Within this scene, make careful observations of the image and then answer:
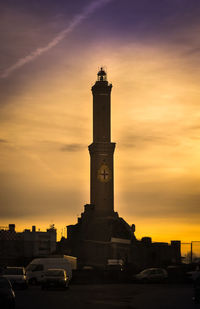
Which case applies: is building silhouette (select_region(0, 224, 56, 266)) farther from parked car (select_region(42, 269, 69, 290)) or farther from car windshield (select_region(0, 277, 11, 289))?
car windshield (select_region(0, 277, 11, 289))

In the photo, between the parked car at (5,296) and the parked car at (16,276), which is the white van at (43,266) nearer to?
the parked car at (16,276)

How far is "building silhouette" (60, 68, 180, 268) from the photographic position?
115875 millimetres

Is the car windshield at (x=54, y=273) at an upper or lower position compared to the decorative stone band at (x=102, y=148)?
lower

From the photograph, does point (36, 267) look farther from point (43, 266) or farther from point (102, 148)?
point (102, 148)

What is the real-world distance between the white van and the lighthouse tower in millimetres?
62180

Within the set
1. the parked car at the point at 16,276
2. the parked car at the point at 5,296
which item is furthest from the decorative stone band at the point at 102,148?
the parked car at the point at 5,296

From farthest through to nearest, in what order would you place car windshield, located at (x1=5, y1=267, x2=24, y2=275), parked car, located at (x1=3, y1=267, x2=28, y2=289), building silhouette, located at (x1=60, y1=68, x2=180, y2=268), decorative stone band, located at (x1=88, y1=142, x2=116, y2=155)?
decorative stone band, located at (x1=88, y1=142, x2=116, y2=155)
building silhouette, located at (x1=60, y1=68, x2=180, y2=268)
car windshield, located at (x1=5, y1=267, x2=24, y2=275)
parked car, located at (x1=3, y1=267, x2=28, y2=289)

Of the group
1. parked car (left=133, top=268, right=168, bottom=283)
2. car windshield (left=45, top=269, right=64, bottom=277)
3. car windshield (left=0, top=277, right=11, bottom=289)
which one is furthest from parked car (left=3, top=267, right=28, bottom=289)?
parked car (left=133, top=268, right=168, bottom=283)

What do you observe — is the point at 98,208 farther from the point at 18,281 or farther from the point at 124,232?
the point at 18,281

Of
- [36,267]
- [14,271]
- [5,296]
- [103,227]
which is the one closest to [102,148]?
[103,227]

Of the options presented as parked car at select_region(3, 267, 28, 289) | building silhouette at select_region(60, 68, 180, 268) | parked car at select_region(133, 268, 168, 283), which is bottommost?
parked car at select_region(133, 268, 168, 283)

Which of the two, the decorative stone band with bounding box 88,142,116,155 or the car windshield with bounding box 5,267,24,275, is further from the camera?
the decorative stone band with bounding box 88,142,116,155

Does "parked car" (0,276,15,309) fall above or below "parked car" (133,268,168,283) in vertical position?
above

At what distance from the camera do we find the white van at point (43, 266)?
190 feet
